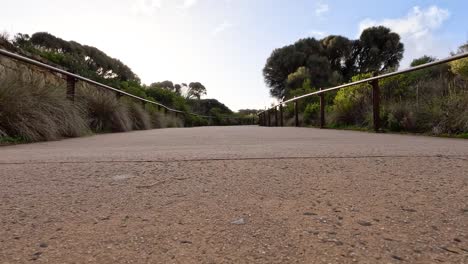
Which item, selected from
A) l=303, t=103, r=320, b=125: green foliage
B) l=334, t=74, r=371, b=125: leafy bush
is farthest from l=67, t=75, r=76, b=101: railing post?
l=303, t=103, r=320, b=125: green foliage

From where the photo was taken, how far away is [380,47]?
26.1 m

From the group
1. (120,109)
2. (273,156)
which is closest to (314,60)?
(120,109)

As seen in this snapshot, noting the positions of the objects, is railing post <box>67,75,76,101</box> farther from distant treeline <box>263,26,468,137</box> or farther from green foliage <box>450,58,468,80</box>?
green foliage <box>450,58,468,80</box>

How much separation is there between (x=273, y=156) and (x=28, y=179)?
1.15 meters

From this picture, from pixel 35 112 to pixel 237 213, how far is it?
11.1 ft

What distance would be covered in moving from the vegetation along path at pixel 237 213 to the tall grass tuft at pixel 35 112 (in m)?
1.99

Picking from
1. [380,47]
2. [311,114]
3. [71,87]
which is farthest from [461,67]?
[380,47]

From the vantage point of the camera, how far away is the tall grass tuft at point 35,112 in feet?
10.9

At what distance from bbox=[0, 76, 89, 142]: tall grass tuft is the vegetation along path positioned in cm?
199

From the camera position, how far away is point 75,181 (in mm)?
1334

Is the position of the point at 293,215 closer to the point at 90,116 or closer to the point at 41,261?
the point at 41,261

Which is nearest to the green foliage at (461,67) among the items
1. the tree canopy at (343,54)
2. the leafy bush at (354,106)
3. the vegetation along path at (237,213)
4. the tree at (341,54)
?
the leafy bush at (354,106)

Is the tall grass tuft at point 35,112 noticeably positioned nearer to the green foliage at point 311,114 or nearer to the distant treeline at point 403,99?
the distant treeline at point 403,99

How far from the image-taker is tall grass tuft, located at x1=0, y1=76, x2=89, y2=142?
332 cm
